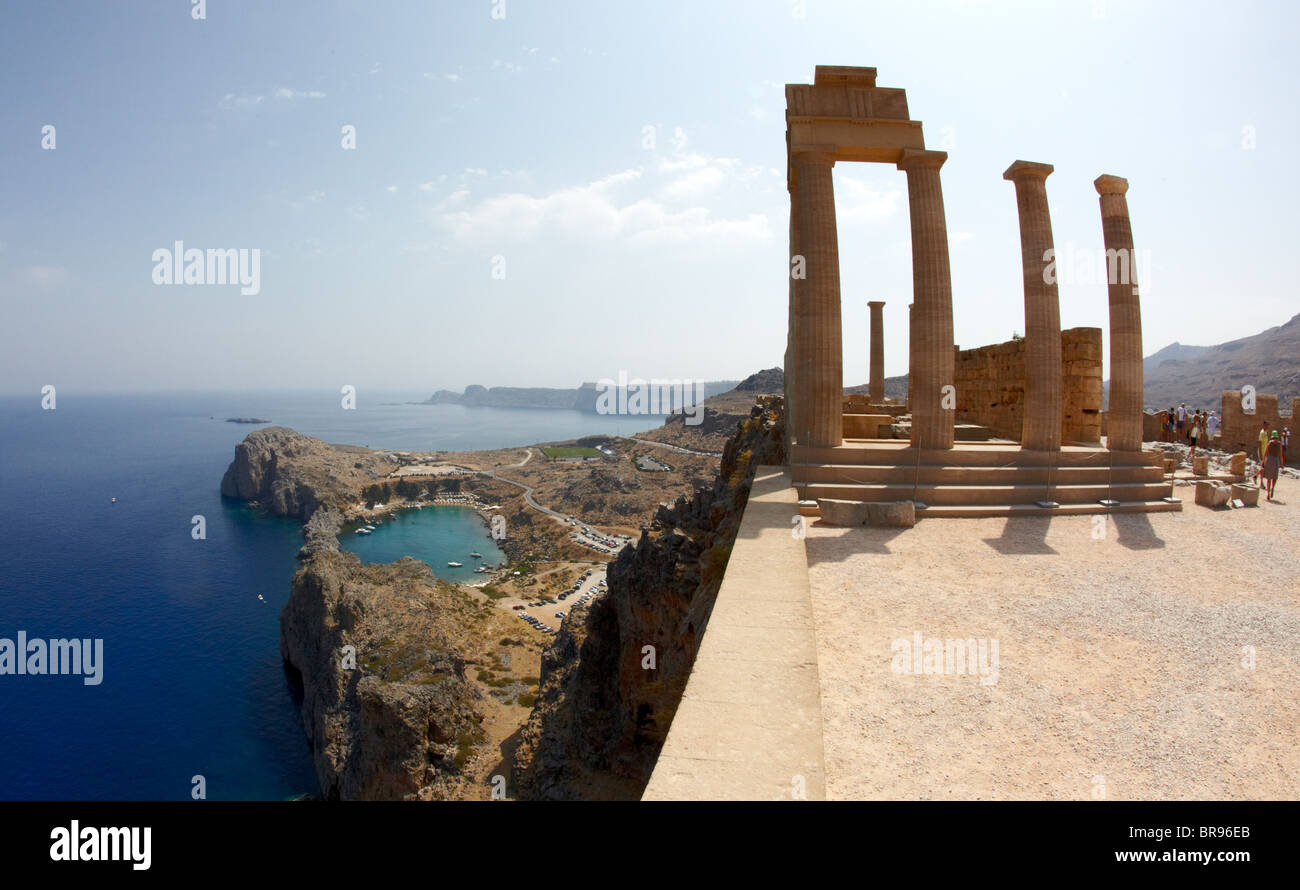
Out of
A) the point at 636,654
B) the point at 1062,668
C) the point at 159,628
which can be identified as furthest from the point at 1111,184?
the point at 159,628

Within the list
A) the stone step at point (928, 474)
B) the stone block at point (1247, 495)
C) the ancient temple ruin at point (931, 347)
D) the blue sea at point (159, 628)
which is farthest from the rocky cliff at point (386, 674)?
the stone block at point (1247, 495)

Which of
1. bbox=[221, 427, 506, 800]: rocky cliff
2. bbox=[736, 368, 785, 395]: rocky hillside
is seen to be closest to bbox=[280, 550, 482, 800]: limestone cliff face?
bbox=[221, 427, 506, 800]: rocky cliff

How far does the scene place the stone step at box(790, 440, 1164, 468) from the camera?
508 inches

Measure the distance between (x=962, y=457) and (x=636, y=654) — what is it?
10.4m

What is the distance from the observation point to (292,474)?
9131 cm

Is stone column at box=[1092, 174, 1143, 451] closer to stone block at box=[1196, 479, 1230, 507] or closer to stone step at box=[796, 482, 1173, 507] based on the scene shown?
stone block at box=[1196, 479, 1230, 507]

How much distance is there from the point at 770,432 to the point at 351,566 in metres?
37.6

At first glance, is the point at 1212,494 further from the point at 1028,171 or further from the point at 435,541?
the point at 435,541

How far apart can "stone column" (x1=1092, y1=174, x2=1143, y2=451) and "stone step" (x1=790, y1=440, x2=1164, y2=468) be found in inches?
35.3

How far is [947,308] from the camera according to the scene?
551 inches

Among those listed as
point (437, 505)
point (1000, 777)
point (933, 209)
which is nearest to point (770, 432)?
point (933, 209)

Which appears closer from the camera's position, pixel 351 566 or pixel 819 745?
pixel 819 745
